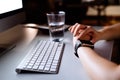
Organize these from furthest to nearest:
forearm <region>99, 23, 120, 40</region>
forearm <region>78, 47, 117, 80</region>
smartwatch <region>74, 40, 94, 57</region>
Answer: forearm <region>99, 23, 120, 40</region>, smartwatch <region>74, 40, 94, 57</region>, forearm <region>78, 47, 117, 80</region>

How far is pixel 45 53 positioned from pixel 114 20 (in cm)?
390

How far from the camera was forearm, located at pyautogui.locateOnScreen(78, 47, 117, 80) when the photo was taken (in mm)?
601

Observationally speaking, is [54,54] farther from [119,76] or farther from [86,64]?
[119,76]

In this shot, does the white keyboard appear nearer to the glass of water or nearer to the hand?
the hand

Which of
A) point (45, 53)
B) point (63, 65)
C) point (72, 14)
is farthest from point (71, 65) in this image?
point (72, 14)

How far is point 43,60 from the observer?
76cm

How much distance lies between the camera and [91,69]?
25.7 inches

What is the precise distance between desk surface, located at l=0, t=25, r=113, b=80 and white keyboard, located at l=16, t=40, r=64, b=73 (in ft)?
0.06

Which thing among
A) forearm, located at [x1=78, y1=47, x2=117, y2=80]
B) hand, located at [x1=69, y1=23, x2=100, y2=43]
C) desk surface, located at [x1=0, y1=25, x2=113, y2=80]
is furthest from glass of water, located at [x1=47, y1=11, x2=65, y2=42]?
forearm, located at [x1=78, y1=47, x2=117, y2=80]

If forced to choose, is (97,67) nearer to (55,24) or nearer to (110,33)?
(110,33)

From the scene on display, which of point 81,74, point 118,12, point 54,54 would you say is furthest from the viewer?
point 118,12

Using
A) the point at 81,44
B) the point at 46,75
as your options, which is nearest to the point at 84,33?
the point at 81,44

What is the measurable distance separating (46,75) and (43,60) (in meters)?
0.09

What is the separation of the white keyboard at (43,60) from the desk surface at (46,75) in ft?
0.06
